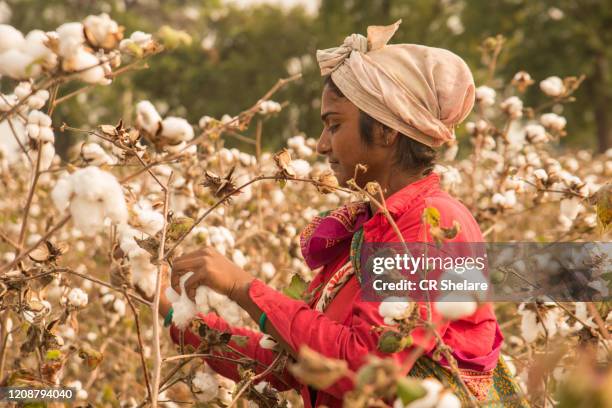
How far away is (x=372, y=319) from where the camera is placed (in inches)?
55.7

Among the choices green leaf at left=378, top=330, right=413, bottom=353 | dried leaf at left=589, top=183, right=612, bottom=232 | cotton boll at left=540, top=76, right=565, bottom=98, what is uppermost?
cotton boll at left=540, top=76, right=565, bottom=98

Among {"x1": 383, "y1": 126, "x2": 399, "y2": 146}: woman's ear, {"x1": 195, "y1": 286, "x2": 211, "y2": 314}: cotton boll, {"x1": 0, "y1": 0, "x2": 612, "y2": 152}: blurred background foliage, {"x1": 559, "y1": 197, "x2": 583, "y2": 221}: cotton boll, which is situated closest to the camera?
{"x1": 195, "y1": 286, "x2": 211, "y2": 314}: cotton boll

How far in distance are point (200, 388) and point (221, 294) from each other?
23 centimetres

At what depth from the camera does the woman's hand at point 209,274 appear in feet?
4.73

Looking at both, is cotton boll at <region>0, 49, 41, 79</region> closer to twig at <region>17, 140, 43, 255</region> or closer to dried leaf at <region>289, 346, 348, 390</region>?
twig at <region>17, 140, 43, 255</region>

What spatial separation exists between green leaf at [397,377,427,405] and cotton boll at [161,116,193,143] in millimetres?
497

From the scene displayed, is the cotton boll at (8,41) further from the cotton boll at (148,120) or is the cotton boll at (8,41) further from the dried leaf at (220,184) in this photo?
the dried leaf at (220,184)

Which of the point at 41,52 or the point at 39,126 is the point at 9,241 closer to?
the point at 39,126

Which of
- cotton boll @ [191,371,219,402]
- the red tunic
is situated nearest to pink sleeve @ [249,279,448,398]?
the red tunic

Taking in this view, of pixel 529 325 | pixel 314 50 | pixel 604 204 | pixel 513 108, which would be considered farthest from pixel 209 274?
pixel 314 50

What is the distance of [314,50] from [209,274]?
1684 centimetres

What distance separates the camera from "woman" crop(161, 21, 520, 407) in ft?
4.78

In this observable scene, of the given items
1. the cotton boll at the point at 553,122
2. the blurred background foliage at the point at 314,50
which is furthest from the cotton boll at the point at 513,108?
the blurred background foliage at the point at 314,50

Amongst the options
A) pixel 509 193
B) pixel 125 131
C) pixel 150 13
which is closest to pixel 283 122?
pixel 150 13
